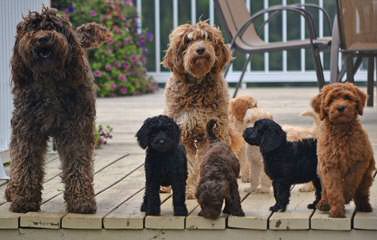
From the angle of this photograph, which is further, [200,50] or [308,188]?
[308,188]

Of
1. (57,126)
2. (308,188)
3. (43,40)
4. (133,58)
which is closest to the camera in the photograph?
(43,40)

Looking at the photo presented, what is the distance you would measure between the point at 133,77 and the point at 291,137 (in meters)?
6.62

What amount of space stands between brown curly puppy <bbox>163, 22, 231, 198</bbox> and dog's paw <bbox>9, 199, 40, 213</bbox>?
37.0 inches

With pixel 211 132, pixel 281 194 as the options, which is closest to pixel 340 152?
pixel 281 194

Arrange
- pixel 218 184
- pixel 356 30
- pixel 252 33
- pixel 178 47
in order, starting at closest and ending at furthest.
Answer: pixel 218 184 < pixel 178 47 < pixel 356 30 < pixel 252 33

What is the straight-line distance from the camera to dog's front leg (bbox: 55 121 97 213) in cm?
523

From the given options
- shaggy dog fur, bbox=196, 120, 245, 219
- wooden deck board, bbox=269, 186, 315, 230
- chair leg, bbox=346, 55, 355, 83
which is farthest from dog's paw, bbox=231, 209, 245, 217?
chair leg, bbox=346, 55, 355, 83

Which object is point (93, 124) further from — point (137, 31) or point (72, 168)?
point (137, 31)

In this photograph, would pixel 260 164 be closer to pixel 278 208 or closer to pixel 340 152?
pixel 278 208

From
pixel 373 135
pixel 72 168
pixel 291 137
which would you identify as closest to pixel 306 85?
pixel 373 135

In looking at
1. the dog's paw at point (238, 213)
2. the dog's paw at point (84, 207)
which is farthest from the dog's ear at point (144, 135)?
the dog's paw at point (238, 213)

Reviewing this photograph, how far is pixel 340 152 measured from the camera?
4.96m

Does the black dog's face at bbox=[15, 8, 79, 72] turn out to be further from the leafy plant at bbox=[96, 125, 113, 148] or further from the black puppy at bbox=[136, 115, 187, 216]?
the leafy plant at bbox=[96, 125, 113, 148]

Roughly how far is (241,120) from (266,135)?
1114mm
